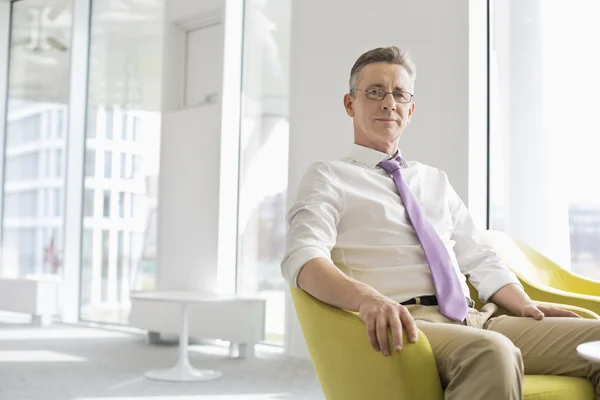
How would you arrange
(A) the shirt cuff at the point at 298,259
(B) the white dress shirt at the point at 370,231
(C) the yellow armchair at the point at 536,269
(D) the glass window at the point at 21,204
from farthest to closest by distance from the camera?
(D) the glass window at the point at 21,204, (C) the yellow armchair at the point at 536,269, (B) the white dress shirt at the point at 370,231, (A) the shirt cuff at the point at 298,259

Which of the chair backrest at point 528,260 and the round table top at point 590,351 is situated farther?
the chair backrest at point 528,260

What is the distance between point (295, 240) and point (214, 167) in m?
3.74

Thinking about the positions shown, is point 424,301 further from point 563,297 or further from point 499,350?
point 563,297

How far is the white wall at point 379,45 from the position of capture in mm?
4188

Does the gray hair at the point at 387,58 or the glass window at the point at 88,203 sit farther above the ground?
the gray hair at the point at 387,58

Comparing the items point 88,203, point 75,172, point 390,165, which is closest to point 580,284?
point 390,165

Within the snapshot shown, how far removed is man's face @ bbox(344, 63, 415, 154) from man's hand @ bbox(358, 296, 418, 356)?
76cm

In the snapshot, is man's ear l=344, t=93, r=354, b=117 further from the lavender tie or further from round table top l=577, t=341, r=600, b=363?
round table top l=577, t=341, r=600, b=363

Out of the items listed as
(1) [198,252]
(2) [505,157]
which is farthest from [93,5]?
(2) [505,157]

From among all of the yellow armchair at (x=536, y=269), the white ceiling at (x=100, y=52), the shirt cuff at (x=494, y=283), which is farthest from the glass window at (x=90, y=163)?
the shirt cuff at (x=494, y=283)

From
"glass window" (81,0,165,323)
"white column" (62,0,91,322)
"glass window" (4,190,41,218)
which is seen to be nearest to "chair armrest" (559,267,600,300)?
"glass window" (81,0,165,323)

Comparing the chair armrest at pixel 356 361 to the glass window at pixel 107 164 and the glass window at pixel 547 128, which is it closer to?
the glass window at pixel 547 128

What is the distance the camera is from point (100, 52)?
696 cm

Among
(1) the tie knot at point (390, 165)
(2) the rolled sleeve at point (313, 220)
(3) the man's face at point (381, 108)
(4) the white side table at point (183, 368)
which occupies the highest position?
(3) the man's face at point (381, 108)
